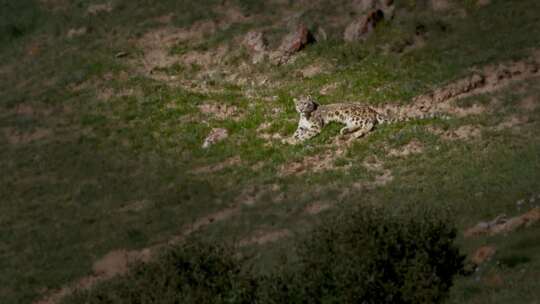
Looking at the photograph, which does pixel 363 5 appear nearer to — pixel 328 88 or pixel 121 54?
pixel 328 88

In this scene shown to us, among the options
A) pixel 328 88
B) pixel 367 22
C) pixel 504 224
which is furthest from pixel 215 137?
pixel 504 224

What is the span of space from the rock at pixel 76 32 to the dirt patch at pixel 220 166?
1578 cm

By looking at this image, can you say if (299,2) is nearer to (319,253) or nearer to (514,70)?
(514,70)

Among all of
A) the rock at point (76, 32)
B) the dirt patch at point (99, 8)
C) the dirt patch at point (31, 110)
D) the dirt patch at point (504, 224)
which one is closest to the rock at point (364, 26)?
the dirt patch at point (31, 110)

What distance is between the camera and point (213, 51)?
40125 millimetres

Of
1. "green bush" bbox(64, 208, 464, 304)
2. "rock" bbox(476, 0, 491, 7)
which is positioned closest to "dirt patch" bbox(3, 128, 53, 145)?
"rock" bbox(476, 0, 491, 7)

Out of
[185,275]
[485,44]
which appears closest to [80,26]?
[485,44]

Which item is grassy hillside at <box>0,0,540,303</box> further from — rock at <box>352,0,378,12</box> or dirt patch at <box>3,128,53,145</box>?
rock at <box>352,0,378,12</box>

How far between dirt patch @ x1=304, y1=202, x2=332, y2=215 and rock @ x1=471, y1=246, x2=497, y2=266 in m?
6.98

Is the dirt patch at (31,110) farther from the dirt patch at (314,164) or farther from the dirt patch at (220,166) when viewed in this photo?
the dirt patch at (314,164)

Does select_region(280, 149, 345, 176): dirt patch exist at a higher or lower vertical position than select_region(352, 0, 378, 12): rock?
lower

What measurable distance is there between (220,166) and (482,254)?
12.8 meters

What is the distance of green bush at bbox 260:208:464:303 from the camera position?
18.4 meters

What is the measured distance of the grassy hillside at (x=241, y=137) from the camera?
2677 cm
